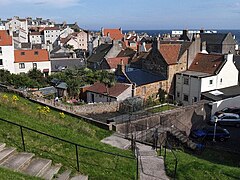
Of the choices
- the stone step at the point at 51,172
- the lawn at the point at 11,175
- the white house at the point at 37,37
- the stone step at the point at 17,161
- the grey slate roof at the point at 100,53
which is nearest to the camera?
the lawn at the point at 11,175

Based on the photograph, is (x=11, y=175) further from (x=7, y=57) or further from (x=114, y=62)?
(x=7, y=57)

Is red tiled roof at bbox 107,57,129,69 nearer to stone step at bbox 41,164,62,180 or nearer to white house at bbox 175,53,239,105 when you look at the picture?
white house at bbox 175,53,239,105

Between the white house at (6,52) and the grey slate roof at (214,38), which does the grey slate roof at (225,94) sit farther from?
the white house at (6,52)

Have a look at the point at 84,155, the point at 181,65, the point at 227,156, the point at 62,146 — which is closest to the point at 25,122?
the point at 62,146

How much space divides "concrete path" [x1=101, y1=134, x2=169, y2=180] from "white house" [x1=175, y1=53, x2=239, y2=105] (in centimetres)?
1871

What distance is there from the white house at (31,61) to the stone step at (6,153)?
4162 centimetres

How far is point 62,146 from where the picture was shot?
1108 centimetres

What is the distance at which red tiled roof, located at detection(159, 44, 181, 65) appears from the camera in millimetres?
35219

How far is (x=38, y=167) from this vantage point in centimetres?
881

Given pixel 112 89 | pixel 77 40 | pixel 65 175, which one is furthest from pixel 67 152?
pixel 77 40

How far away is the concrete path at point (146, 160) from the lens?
11312 mm

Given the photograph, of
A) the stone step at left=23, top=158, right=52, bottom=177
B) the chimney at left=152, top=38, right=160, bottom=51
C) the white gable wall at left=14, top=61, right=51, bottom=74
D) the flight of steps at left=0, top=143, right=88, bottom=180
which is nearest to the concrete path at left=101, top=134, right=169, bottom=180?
the flight of steps at left=0, top=143, right=88, bottom=180

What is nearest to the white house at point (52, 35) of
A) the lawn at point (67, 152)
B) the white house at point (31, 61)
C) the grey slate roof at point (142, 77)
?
the white house at point (31, 61)

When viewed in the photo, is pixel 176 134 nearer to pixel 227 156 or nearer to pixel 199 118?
pixel 227 156
